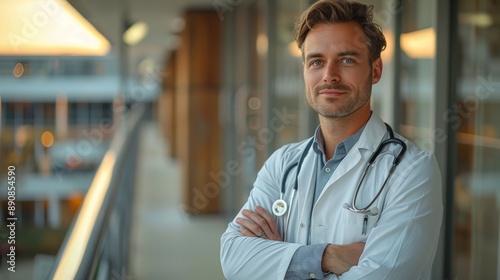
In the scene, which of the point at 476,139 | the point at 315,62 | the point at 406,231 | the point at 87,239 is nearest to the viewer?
the point at 406,231

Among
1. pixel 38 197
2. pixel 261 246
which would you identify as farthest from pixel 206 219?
pixel 38 197

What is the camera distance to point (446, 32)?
208 cm

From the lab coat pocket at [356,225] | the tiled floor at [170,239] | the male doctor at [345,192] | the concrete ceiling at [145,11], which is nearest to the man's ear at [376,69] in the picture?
the male doctor at [345,192]

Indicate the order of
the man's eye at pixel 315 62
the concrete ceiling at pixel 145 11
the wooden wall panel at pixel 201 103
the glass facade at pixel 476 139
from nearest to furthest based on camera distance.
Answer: the man's eye at pixel 315 62 → the glass facade at pixel 476 139 → the concrete ceiling at pixel 145 11 → the wooden wall panel at pixel 201 103

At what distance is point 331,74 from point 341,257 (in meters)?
0.34

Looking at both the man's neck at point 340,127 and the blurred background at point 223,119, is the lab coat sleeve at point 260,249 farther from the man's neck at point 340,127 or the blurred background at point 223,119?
the blurred background at point 223,119

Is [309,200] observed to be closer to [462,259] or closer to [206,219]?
[462,259]

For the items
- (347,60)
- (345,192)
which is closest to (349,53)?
(347,60)

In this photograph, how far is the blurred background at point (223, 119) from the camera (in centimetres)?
197

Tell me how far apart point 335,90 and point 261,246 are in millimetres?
342

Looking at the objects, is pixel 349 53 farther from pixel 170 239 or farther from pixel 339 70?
pixel 170 239

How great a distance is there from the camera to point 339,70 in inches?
49.7

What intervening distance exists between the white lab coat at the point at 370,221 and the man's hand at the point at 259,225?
2cm

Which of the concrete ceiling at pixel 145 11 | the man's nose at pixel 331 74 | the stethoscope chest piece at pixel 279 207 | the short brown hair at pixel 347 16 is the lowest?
the stethoscope chest piece at pixel 279 207
